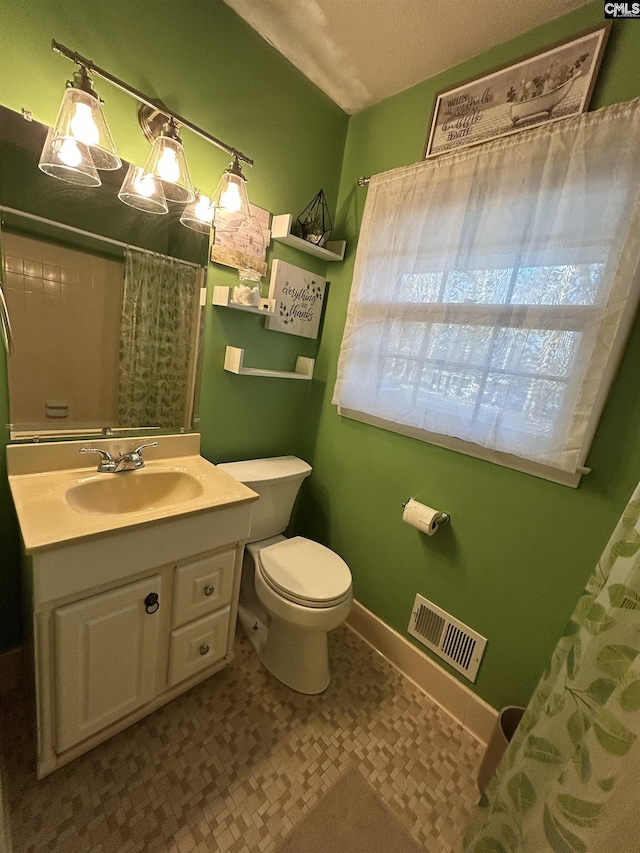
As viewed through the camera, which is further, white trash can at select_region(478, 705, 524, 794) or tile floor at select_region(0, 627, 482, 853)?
white trash can at select_region(478, 705, 524, 794)

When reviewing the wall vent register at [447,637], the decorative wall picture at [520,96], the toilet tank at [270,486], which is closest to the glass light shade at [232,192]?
the decorative wall picture at [520,96]

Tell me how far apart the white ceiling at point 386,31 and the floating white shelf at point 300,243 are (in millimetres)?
576

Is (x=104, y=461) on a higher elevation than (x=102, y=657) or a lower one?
higher

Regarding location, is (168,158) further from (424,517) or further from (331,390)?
(424,517)

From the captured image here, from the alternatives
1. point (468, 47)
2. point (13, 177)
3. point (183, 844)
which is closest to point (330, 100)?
point (468, 47)

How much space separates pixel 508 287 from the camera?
117 centimetres

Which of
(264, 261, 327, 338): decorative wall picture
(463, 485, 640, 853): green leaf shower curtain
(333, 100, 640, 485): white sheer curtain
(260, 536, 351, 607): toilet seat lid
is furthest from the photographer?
(264, 261, 327, 338): decorative wall picture

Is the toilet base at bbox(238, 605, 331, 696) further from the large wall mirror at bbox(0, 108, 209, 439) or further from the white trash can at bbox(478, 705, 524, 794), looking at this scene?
the large wall mirror at bbox(0, 108, 209, 439)

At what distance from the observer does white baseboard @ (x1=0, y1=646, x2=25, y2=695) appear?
48.8 inches

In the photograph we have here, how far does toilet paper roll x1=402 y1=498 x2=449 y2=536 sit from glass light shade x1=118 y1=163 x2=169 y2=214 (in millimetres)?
Result: 1474

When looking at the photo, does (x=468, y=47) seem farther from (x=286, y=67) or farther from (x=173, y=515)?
(x=173, y=515)

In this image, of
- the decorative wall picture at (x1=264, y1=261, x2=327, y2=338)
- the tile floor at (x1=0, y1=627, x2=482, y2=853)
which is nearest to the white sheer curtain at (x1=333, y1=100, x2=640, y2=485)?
the decorative wall picture at (x1=264, y1=261, x2=327, y2=338)

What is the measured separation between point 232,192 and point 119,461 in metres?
1.05

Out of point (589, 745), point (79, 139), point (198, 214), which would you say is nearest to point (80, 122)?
point (79, 139)
